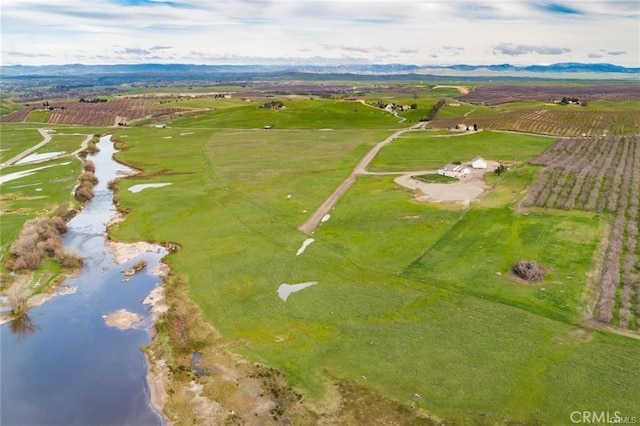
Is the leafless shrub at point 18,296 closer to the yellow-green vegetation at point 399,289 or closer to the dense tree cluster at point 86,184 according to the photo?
the yellow-green vegetation at point 399,289

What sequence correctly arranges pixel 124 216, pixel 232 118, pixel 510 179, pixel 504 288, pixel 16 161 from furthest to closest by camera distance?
pixel 232 118 < pixel 16 161 < pixel 510 179 < pixel 124 216 < pixel 504 288

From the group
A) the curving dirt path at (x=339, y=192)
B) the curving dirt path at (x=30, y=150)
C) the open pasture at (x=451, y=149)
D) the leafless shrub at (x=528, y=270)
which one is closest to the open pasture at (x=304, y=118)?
the open pasture at (x=451, y=149)

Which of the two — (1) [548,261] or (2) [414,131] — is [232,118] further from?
(1) [548,261]

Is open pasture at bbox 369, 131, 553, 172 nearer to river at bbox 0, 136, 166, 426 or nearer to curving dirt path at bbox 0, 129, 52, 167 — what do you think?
river at bbox 0, 136, 166, 426

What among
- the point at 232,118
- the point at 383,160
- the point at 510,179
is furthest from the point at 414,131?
the point at 232,118

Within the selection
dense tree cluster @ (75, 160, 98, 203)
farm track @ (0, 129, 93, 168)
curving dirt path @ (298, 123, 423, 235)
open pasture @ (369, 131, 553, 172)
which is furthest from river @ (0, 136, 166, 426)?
farm track @ (0, 129, 93, 168)

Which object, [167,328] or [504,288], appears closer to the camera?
[167,328]

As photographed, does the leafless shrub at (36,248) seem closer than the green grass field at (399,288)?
No

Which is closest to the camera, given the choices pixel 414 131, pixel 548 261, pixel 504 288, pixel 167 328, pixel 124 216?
pixel 167 328

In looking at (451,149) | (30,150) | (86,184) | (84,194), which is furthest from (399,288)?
(30,150)
